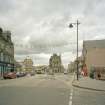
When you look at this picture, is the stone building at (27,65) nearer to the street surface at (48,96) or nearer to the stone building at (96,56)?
the stone building at (96,56)

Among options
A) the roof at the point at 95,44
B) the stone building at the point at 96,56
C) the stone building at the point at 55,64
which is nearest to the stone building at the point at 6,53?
the stone building at the point at 96,56

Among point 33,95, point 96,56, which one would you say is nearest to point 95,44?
point 96,56

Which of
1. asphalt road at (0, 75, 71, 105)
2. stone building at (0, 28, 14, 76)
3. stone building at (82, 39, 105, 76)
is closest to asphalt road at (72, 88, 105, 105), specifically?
asphalt road at (0, 75, 71, 105)

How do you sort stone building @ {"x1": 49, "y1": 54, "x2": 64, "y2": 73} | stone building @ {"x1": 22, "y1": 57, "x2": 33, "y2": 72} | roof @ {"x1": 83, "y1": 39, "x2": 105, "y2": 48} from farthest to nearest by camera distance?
stone building @ {"x1": 22, "y1": 57, "x2": 33, "y2": 72} < stone building @ {"x1": 49, "y1": 54, "x2": 64, "y2": 73} < roof @ {"x1": 83, "y1": 39, "x2": 105, "y2": 48}

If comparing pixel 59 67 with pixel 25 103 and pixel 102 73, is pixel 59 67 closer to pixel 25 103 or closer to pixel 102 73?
pixel 102 73

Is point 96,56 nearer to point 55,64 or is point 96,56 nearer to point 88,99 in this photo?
point 88,99

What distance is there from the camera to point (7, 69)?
274 ft

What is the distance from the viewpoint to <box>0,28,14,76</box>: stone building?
75625 mm

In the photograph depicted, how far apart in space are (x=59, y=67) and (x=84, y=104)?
5934 inches

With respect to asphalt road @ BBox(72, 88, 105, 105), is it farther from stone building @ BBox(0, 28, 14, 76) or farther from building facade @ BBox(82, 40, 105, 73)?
building facade @ BBox(82, 40, 105, 73)

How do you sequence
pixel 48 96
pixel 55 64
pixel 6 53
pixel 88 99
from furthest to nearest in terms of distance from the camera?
pixel 55 64
pixel 6 53
pixel 48 96
pixel 88 99

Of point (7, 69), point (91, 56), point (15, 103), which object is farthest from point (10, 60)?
point (15, 103)

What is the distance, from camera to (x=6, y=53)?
80688 millimetres

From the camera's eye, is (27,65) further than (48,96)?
Yes
